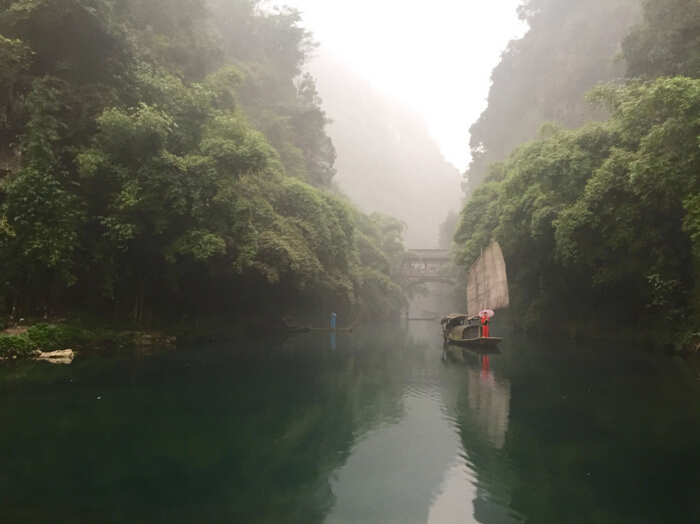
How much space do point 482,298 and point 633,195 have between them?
863 centimetres

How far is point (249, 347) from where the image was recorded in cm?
1945

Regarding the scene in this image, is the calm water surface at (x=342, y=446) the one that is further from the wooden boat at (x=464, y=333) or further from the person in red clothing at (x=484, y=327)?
the person in red clothing at (x=484, y=327)

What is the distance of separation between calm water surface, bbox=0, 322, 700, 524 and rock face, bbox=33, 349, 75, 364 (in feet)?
2.33

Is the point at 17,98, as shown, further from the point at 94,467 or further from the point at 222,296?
the point at 94,467

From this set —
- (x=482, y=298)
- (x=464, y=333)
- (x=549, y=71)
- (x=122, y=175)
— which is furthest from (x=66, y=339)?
(x=549, y=71)

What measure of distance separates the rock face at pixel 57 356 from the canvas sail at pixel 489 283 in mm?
15851

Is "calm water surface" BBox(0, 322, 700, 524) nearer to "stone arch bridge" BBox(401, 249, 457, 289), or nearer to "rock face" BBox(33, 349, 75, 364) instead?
"rock face" BBox(33, 349, 75, 364)

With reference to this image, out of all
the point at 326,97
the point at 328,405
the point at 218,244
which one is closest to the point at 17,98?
the point at 218,244

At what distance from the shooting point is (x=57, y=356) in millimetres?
14016

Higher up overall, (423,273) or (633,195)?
(423,273)

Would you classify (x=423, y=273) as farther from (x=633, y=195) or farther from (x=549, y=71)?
(x=633, y=195)

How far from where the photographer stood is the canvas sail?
21.0 meters

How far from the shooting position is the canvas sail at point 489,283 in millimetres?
21031

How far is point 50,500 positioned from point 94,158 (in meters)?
11.8
